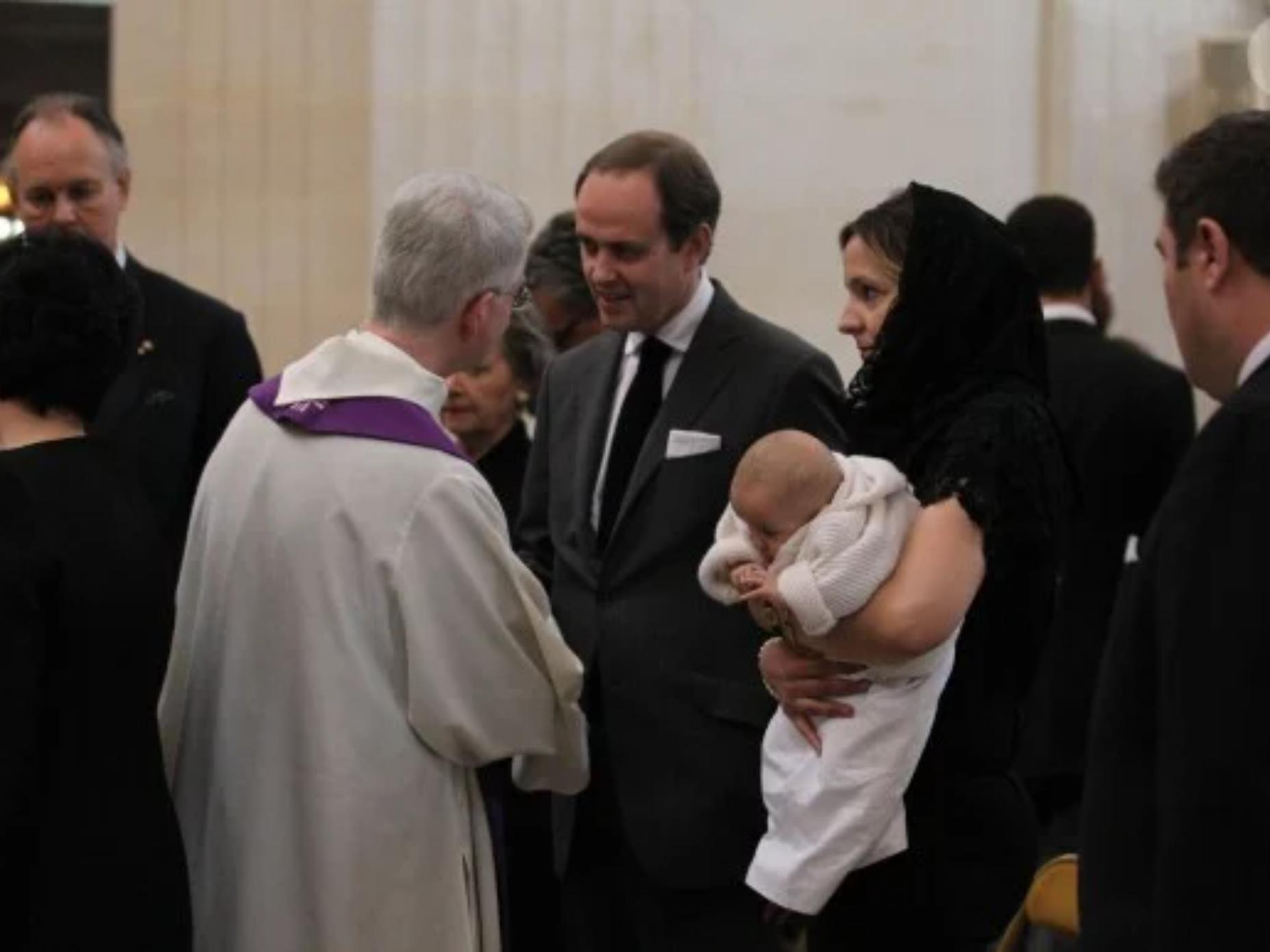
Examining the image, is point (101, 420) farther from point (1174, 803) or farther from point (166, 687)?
point (1174, 803)

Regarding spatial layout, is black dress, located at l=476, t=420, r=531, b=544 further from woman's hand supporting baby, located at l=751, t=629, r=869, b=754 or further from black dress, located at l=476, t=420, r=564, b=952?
woman's hand supporting baby, located at l=751, t=629, r=869, b=754

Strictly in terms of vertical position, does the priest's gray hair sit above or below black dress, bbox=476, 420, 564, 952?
above

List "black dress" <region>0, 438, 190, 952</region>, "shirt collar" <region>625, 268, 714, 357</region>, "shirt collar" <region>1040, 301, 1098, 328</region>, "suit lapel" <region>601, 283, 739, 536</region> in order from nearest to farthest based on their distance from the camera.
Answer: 1. "black dress" <region>0, 438, 190, 952</region>
2. "suit lapel" <region>601, 283, 739, 536</region>
3. "shirt collar" <region>625, 268, 714, 357</region>
4. "shirt collar" <region>1040, 301, 1098, 328</region>

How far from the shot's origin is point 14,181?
506 centimetres

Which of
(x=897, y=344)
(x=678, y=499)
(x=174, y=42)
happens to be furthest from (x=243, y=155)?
(x=897, y=344)

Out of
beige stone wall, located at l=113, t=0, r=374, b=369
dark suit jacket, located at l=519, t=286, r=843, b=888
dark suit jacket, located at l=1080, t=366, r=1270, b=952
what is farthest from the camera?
beige stone wall, located at l=113, t=0, r=374, b=369

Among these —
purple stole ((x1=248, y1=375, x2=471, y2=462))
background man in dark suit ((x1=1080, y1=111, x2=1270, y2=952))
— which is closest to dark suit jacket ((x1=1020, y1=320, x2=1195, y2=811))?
purple stole ((x1=248, y1=375, x2=471, y2=462))

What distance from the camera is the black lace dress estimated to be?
3523 millimetres

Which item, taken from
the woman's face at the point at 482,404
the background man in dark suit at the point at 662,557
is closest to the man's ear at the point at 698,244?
the background man in dark suit at the point at 662,557

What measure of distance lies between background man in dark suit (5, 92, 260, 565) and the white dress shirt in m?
0.82

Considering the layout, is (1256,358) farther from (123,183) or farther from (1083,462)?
(1083,462)

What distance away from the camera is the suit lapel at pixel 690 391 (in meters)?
4.33

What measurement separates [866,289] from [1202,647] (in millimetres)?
1305

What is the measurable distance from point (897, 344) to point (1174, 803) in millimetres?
1132
